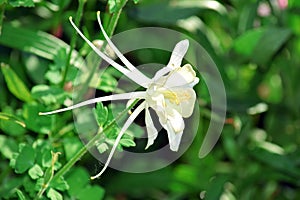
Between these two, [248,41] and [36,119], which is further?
[248,41]

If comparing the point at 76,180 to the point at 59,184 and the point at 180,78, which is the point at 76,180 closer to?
the point at 59,184

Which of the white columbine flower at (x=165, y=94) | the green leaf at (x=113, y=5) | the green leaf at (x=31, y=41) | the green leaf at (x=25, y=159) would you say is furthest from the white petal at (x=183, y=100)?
the green leaf at (x=31, y=41)

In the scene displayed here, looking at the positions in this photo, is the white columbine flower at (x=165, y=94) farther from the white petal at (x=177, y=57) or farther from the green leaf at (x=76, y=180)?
the green leaf at (x=76, y=180)

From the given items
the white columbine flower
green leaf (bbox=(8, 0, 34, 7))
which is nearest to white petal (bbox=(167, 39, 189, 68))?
the white columbine flower

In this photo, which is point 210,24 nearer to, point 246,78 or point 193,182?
point 246,78

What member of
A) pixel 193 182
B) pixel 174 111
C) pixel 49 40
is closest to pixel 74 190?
pixel 174 111

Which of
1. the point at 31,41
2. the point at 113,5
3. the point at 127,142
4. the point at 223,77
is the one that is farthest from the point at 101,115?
the point at 223,77

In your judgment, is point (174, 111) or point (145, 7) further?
point (145, 7)
